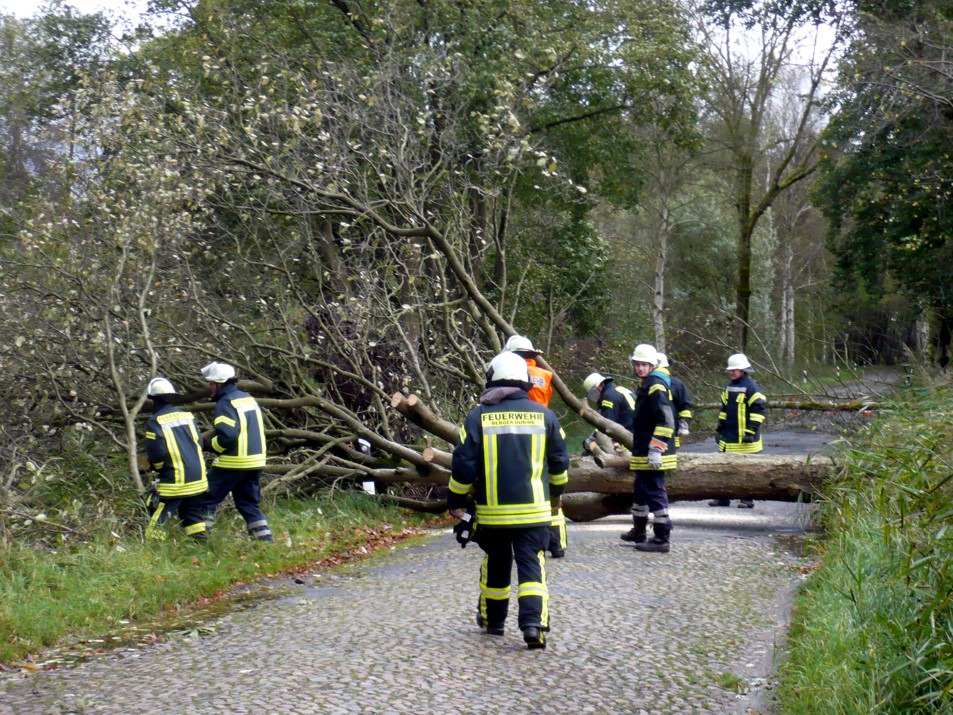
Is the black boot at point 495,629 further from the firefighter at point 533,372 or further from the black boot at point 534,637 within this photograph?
the firefighter at point 533,372

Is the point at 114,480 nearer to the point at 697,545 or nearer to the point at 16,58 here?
the point at 697,545

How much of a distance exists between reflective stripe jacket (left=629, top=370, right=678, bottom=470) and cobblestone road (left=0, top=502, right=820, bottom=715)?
3.89ft

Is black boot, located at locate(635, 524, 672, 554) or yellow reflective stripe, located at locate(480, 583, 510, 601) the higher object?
yellow reflective stripe, located at locate(480, 583, 510, 601)

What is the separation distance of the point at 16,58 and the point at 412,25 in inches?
349

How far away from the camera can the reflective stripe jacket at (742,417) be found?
44.7 feet

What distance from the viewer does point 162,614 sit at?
7.93 meters

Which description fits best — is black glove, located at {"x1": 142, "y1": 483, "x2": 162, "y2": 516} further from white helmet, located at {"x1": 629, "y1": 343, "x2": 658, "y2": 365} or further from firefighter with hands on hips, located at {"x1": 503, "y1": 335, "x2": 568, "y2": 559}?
white helmet, located at {"x1": 629, "y1": 343, "x2": 658, "y2": 365}

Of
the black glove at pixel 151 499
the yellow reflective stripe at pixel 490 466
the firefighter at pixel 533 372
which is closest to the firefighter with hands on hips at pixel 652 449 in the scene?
the firefighter at pixel 533 372

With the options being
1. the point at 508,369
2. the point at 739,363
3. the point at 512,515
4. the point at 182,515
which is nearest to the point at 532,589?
the point at 512,515

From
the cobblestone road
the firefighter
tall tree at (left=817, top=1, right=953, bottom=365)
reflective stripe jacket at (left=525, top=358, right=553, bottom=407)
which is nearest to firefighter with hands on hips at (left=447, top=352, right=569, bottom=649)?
the cobblestone road

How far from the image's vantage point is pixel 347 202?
12320 millimetres

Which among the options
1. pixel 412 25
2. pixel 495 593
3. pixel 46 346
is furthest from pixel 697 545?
pixel 412 25

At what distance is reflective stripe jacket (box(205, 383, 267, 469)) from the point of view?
1005 centimetres

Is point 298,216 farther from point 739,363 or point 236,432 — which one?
point 739,363
